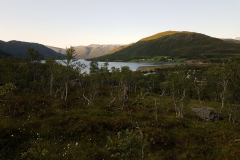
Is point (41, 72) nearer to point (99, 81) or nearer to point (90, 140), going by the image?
point (99, 81)

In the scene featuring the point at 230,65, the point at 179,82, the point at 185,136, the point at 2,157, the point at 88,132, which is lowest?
the point at 185,136

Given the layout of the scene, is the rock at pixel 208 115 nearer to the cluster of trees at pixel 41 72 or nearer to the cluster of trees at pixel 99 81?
the cluster of trees at pixel 99 81

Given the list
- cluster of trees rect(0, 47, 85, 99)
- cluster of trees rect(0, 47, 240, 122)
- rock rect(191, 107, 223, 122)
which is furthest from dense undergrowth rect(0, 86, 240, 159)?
rock rect(191, 107, 223, 122)

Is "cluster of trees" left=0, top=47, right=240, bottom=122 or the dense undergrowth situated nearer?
the dense undergrowth

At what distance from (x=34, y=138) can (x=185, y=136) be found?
13620 millimetres

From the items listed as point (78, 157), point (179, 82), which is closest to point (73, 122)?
point (78, 157)

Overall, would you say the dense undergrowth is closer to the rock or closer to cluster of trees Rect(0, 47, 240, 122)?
cluster of trees Rect(0, 47, 240, 122)

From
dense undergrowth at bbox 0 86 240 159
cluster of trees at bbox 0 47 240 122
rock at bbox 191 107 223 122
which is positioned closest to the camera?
dense undergrowth at bbox 0 86 240 159

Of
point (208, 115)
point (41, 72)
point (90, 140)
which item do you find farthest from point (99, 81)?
point (41, 72)

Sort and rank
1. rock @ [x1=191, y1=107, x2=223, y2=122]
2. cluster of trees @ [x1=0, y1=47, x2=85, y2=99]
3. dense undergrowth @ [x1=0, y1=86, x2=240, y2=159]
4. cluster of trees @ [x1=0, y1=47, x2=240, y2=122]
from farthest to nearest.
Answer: cluster of trees @ [x1=0, y1=47, x2=85, y2=99], rock @ [x1=191, y1=107, x2=223, y2=122], cluster of trees @ [x1=0, y1=47, x2=240, y2=122], dense undergrowth @ [x1=0, y1=86, x2=240, y2=159]

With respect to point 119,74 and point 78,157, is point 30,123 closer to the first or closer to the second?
point 78,157

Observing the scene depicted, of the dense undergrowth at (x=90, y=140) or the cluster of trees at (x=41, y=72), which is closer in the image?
the dense undergrowth at (x=90, y=140)

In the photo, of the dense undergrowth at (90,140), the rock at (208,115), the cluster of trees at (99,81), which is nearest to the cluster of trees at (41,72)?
the cluster of trees at (99,81)

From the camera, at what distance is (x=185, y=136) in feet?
41.4
